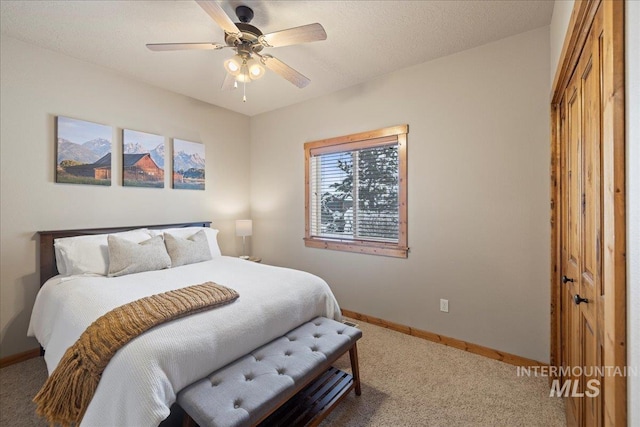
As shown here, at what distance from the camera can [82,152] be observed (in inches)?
110

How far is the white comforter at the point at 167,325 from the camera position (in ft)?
4.19

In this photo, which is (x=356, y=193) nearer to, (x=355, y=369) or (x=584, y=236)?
(x=355, y=369)

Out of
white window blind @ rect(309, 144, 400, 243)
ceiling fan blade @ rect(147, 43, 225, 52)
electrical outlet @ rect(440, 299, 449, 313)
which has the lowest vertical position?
electrical outlet @ rect(440, 299, 449, 313)

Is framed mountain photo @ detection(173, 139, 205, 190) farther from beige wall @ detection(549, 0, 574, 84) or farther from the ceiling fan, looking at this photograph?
beige wall @ detection(549, 0, 574, 84)

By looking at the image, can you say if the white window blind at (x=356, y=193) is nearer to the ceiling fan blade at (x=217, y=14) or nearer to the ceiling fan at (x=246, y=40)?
the ceiling fan at (x=246, y=40)

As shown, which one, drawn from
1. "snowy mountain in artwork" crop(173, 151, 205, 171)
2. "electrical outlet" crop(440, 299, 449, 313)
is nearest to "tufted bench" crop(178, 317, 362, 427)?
"electrical outlet" crop(440, 299, 449, 313)

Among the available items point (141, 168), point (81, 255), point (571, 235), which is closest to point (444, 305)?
point (571, 235)

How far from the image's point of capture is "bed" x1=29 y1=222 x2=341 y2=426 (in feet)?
4.20

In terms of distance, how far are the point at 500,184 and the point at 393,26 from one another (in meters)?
1.57

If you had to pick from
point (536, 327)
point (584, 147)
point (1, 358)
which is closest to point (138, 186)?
point (1, 358)

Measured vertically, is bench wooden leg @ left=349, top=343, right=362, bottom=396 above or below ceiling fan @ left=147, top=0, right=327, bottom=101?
below

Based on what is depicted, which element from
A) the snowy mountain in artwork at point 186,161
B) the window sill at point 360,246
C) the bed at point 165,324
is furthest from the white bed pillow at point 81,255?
the window sill at point 360,246

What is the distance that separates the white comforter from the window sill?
98 centimetres

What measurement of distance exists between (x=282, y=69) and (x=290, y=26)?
0.34 meters
